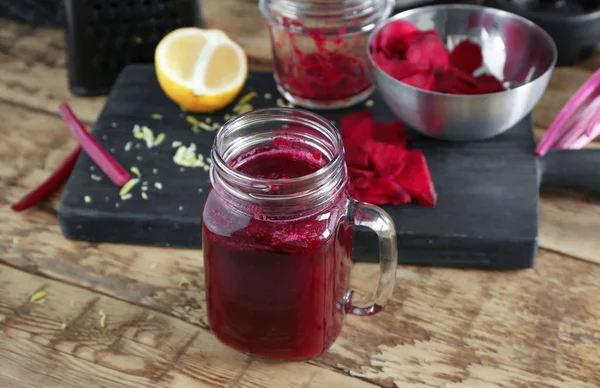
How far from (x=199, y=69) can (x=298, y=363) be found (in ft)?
2.01

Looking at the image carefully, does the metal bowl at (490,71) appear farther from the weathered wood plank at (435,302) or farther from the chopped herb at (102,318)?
the chopped herb at (102,318)

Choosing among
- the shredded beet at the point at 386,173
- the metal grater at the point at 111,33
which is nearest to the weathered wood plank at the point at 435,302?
the shredded beet at the point at 386,173

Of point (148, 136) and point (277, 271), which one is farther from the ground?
point (277, 271)

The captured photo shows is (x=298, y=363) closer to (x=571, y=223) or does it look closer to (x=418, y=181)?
(x=418, y=181)

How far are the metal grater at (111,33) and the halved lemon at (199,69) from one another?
4.0 inches

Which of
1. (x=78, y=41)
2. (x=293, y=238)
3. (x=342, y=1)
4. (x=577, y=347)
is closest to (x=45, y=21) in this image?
(x=78, y=41)

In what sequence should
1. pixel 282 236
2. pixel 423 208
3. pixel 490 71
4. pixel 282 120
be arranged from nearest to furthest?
1. pixel 282 236
2. pixel 282 120
3. pixel 423 208
4. pixel 490 71

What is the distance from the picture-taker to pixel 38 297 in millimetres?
1056

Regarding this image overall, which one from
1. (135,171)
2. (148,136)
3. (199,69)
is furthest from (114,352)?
(199,69)

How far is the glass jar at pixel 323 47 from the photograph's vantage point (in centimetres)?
134

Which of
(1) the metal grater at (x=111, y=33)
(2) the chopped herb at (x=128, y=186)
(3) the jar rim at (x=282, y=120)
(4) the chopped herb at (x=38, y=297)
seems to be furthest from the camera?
(1) the metal grater at (x=111, y=33)

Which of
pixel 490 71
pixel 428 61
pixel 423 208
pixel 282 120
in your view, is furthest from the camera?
pixel 490 71

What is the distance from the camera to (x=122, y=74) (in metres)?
1.47

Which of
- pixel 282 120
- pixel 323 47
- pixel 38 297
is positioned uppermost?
pixel 282 120
